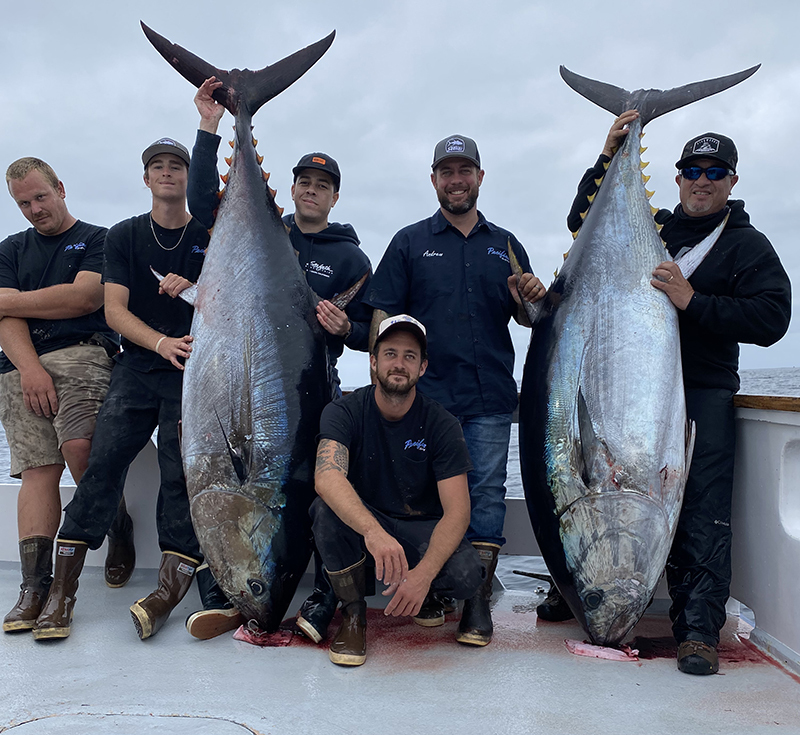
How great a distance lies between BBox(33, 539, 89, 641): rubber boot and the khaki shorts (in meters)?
0.48

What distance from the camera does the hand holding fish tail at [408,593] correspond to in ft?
7.69

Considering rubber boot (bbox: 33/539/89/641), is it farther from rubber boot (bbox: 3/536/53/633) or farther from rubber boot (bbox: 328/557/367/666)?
rubber boot (bbox: 328/557/367/666)

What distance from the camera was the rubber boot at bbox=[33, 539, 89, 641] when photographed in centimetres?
258

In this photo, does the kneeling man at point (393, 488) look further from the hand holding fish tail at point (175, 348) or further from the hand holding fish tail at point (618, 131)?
the hand holding fish tail at point (618, 131)

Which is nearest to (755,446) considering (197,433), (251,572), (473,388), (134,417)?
(473,388)

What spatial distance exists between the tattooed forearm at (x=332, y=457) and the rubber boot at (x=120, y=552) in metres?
1.37

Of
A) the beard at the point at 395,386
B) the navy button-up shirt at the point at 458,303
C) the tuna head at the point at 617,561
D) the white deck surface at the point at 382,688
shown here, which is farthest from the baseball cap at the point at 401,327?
the white deck surface at the point at 382,688

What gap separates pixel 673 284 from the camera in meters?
2.71

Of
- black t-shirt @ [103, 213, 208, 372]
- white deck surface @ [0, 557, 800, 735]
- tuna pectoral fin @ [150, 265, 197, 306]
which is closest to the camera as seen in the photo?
white deck surface @ [0, 557, 800, 735]

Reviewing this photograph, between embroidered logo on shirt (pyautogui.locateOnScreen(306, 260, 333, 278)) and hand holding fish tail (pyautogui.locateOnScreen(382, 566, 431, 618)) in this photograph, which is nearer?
hand holding fish tail (pyautogui.locateOnScreen(382, 566, 431, 618))

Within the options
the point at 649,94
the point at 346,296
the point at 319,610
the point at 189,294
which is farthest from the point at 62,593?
the point at 649,94

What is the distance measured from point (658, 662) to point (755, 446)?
0.91 m

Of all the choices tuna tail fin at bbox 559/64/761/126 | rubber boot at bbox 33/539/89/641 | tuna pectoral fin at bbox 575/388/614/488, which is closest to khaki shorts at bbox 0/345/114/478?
rubber boot at bbox 33/539/89/641

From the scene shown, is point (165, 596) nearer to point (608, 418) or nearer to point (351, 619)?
point (351, 619)
